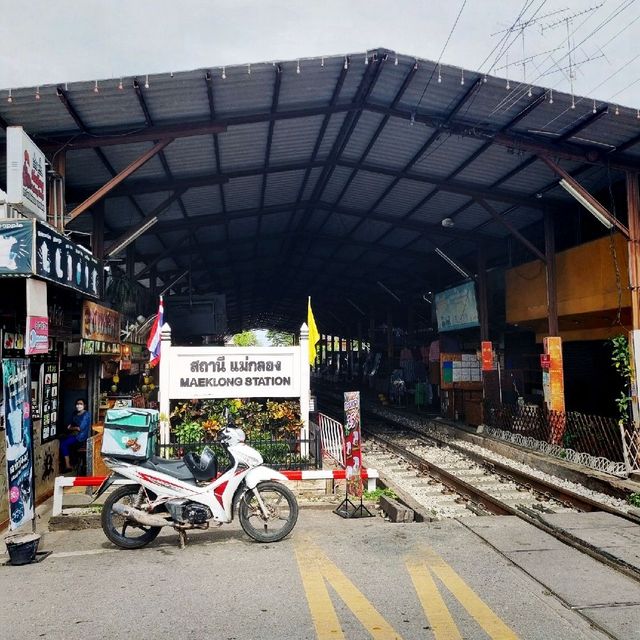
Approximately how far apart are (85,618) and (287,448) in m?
5.25

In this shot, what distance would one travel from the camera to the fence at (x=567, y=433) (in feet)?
36.6

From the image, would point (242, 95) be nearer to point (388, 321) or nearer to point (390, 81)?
point (390, 81)

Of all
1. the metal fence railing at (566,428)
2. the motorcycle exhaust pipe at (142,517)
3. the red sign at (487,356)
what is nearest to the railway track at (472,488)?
the metal fence railing at (566,428)

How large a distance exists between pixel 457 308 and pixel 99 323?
A: 45.0ft

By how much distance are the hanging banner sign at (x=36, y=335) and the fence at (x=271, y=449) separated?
95.2 inches

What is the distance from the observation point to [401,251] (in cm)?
2272

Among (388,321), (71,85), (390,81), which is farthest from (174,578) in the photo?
(388,321)

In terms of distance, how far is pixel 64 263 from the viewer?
28.5 ft

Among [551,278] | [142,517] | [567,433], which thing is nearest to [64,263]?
[142,517]

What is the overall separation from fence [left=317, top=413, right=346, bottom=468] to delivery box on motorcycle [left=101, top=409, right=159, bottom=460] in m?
4.54

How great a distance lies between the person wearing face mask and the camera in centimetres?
1028

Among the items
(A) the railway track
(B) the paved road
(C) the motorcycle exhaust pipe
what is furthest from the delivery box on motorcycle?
(A) the railway track

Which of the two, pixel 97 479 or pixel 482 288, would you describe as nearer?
pixel 97 479

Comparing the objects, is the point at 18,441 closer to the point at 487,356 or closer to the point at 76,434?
the point at 76,434
